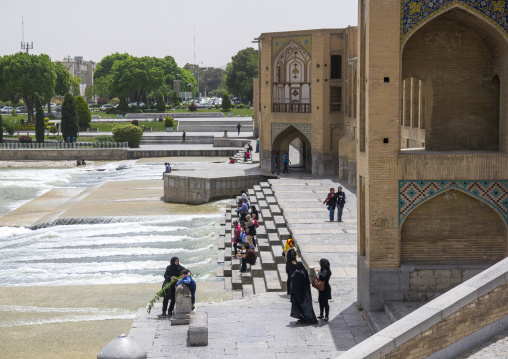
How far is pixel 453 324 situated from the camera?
780 centimetres

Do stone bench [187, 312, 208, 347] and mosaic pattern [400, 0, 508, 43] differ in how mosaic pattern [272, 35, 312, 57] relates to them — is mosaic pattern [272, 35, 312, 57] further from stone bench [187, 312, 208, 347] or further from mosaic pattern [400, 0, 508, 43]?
stone bench [187, 312, 208, 347]

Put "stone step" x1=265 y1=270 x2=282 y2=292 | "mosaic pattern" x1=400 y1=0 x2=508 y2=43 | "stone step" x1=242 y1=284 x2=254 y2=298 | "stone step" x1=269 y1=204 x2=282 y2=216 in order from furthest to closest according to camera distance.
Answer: "stone step" x1=269 y1=204 x2=282 y2=216 < "stone step" x1=242 y1=284 x2=254 y2=298 < "stone step" x1=265 y1=270 x2=282 y2=292 < "mosaic pattern" x1=400 y1=0 x2=508 y2=43

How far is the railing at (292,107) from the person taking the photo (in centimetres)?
3012

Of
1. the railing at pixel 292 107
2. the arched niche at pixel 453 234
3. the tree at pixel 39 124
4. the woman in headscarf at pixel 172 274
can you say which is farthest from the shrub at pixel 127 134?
the arched niche at pixel 453 234

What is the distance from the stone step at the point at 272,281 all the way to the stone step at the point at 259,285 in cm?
11

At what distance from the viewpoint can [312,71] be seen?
29.5m

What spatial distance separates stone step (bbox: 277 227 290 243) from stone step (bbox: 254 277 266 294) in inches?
93.0

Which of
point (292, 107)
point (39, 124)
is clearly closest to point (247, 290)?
point (292, 107)

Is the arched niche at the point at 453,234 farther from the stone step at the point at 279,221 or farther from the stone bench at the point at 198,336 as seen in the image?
the stone step at the point at 279,221

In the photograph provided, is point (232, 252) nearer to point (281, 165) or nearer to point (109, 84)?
point (281, 165)

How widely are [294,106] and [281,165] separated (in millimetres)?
2528

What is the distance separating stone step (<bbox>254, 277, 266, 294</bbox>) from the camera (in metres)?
14.2

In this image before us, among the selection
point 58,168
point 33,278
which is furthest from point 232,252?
point 58,168

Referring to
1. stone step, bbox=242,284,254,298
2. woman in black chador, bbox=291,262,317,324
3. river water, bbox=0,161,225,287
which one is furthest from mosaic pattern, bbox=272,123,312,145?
woman in black chador, bbox=291,262,317,324
